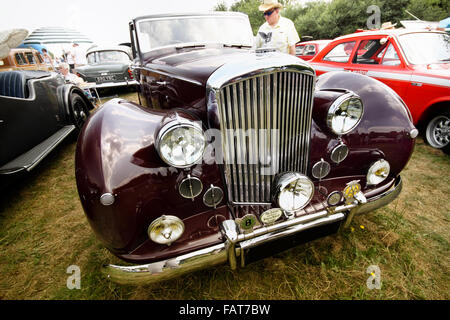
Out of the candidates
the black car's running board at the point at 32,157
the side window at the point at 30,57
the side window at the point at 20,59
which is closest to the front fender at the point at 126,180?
the black car's running board at the point at 32,157

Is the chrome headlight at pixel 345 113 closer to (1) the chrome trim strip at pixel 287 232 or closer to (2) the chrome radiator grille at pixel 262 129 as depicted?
(2) the chrome radiator grille at pixel 262 129

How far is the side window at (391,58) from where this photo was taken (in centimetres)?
376

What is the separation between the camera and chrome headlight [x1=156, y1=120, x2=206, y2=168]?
123cm

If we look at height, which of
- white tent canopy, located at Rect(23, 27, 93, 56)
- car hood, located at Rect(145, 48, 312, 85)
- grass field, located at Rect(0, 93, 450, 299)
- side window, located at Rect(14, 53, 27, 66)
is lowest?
grass field, located at Rect(0, 93, 450, 299)

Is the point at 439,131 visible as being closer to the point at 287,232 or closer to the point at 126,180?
the point at 287,232

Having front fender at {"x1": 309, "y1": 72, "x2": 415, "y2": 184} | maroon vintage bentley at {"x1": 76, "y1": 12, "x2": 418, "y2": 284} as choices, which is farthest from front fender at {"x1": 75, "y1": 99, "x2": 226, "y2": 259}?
front fender at {"x1": 309, "y1": 72, "x2": 415, "y2": 184}

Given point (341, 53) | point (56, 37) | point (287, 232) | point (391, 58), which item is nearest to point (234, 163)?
point (287, 232)

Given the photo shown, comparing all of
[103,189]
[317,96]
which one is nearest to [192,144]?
[103,189]

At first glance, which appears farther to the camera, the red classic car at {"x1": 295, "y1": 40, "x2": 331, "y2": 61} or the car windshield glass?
the red classic car at {"x1": 295, "y1": 40, "x2": 331, "y2": 61}

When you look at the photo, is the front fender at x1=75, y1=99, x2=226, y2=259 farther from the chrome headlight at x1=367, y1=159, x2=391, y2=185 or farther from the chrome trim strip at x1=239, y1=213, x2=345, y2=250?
the chrome headlight at x1=367, y1=159, x2=391, y2=185

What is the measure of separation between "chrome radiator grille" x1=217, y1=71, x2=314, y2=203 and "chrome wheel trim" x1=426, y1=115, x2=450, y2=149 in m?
3.16

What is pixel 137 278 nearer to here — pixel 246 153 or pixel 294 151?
pixel 246 153

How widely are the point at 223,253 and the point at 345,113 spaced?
1351 mm

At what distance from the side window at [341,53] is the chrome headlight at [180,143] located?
15.0 ft
